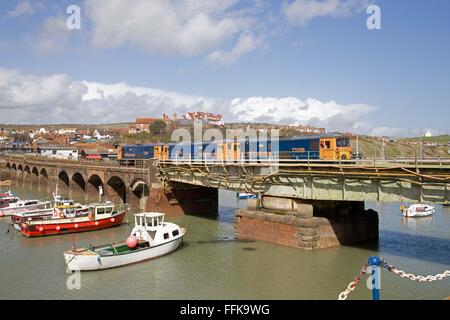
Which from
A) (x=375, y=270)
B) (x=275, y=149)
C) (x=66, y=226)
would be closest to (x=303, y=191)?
(x=275, y=149)

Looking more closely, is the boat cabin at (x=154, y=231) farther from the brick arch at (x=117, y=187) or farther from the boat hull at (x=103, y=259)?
the brick arch at (x=117, y=187)

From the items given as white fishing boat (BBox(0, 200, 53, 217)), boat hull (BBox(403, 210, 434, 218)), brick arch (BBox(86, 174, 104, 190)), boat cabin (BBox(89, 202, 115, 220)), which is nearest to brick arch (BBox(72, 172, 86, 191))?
brick arch (BBox(86, 174, 104, 190))

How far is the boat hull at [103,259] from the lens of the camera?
25391mm

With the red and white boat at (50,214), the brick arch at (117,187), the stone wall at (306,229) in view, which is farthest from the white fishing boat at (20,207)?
the stone wall at (306,229)

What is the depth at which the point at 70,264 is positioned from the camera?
83.5 ft

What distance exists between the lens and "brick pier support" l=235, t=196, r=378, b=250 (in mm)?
29609

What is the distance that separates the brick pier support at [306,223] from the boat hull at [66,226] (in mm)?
14334

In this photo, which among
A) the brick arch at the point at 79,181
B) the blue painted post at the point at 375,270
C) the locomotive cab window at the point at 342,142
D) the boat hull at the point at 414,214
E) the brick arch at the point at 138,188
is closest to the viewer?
the blue painted post at the point at 375,270

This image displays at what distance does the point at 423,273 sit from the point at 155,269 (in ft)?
56.6

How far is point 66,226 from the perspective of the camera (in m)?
38.2

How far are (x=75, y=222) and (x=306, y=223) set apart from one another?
22.6m

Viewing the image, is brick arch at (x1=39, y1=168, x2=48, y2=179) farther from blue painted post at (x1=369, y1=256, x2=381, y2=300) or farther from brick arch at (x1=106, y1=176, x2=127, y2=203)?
blue painted post at (x1=369, y1=256, x2=381, y2=300)

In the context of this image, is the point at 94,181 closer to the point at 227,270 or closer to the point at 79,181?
the point at 79,181
